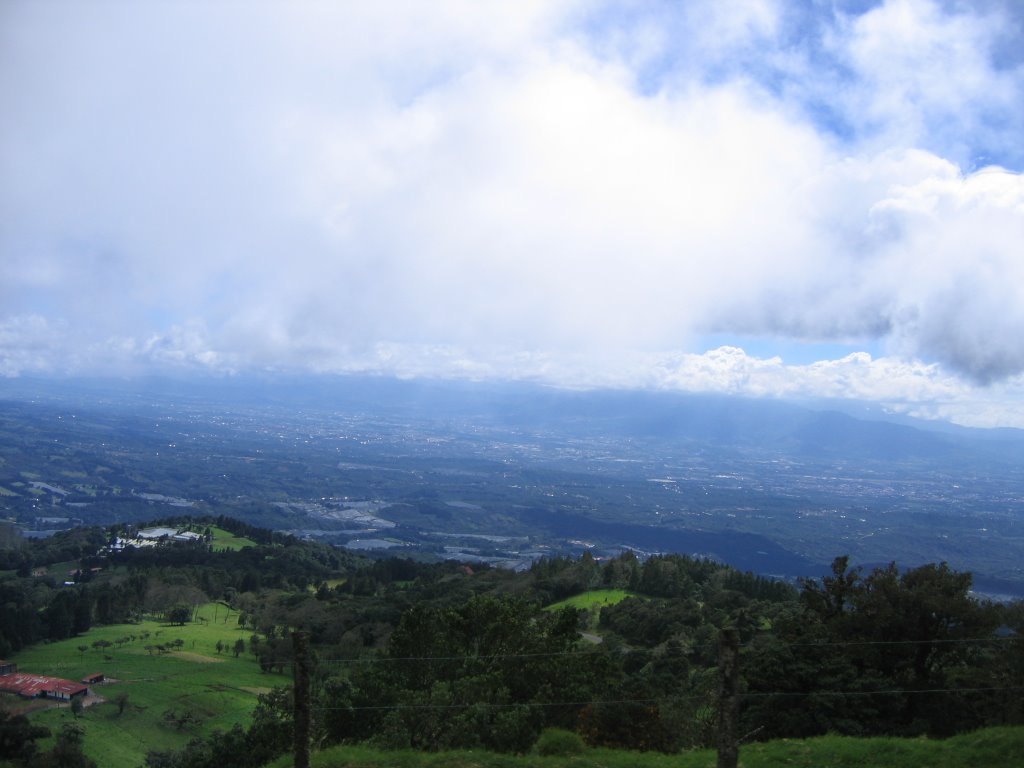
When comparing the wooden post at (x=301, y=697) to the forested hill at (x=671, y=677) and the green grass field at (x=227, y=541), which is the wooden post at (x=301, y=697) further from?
the green grass field at (x=227, y=541)

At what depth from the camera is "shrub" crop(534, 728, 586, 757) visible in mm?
12758

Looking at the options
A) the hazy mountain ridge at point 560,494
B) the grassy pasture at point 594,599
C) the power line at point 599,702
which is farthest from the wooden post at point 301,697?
the hazy mountain ridge at point 560,494

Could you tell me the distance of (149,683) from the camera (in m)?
35.6

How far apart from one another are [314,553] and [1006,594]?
2579 inches

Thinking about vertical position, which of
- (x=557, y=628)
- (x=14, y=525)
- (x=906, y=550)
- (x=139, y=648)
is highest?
(x=557, y=628)

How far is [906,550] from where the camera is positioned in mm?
80000

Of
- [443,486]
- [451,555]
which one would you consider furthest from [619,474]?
[451,555]

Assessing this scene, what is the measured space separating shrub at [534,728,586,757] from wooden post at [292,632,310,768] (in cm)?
401

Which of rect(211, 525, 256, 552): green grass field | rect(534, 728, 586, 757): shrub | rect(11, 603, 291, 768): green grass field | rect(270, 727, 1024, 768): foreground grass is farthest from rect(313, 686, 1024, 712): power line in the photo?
rect(211, 525, 256, 552): green grass field

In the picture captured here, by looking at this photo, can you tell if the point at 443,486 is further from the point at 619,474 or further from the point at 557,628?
the point at 557,628

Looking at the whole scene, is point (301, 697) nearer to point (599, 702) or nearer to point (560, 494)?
point (599, 702)

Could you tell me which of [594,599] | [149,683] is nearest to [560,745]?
[149,683]

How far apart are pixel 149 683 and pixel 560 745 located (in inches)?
1193

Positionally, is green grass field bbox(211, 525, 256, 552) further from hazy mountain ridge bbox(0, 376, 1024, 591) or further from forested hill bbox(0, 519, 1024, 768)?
forested hill bbox(0, 519, 1024, 768)
